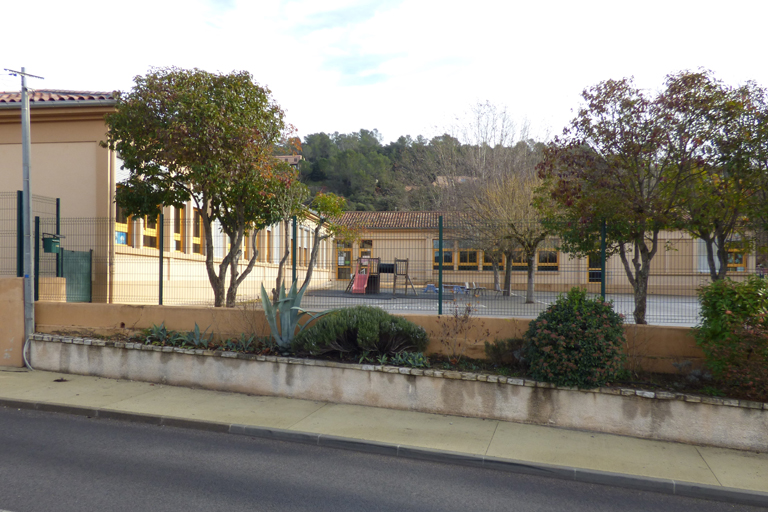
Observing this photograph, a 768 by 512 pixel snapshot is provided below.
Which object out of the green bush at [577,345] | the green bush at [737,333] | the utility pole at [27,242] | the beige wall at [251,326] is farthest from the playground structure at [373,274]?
the utility pole at [27,242]

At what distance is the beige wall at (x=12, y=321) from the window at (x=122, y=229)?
3732 mm

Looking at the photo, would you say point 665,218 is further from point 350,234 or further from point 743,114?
point 350,234

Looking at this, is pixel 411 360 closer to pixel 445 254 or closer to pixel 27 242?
pixel 445 254

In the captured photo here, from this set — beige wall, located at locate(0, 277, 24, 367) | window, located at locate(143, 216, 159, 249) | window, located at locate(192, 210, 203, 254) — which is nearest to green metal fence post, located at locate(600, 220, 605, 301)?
beige wall, located at locate(0, 277, 24, 367)

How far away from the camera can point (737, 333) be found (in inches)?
264

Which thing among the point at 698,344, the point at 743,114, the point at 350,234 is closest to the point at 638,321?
the point at 698,344

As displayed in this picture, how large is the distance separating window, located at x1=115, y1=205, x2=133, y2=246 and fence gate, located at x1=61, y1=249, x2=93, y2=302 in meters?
1.22

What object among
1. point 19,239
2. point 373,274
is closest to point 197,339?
point 373,274

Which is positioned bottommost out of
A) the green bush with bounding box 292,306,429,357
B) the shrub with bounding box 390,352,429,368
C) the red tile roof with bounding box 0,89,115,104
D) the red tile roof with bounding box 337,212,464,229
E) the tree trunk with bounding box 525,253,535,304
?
the shrub with bounding box 390,352,429,368

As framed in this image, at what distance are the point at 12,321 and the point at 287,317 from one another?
16.3 feet

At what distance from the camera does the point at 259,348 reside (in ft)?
29.3

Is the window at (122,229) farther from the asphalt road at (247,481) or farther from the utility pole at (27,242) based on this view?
the asphalt road at (247,481)

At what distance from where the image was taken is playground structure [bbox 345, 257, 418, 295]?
9.71 meters

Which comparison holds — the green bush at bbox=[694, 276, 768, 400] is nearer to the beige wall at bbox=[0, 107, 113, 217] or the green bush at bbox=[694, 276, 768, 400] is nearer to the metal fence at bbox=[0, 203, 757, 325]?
the metal fence at bbox=[0, 203, 757, 325]
